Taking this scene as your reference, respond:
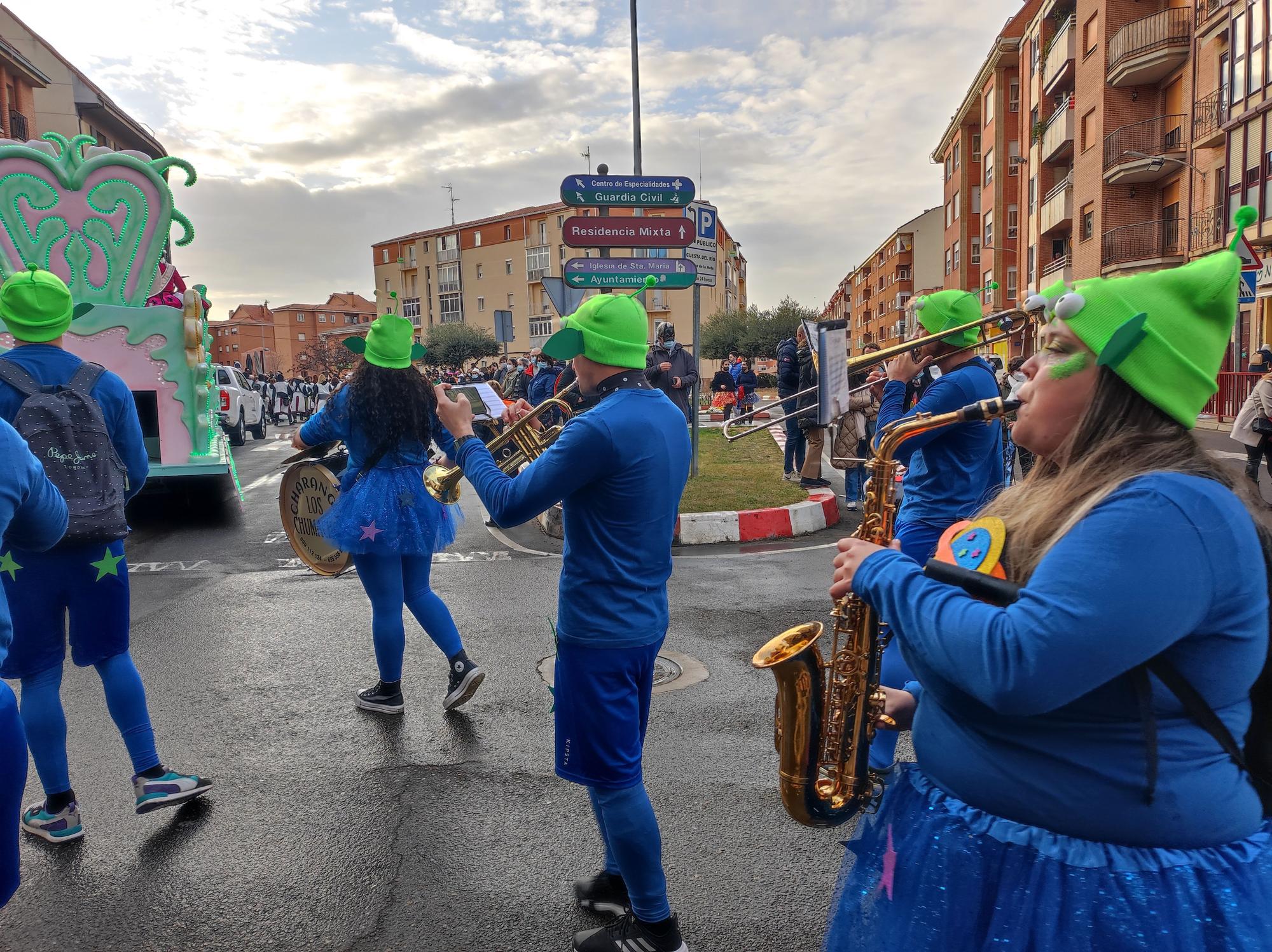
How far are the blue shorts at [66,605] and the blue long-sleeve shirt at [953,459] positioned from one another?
2.94m

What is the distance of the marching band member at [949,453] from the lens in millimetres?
3713

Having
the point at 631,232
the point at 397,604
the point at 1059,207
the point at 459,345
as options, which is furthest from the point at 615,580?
the point at 459,345

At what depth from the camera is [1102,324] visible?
1446 mm

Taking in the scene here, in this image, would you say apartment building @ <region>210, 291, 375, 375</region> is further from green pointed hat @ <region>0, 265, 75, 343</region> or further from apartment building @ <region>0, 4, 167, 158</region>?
green pointed hat @ <region>0, 265, 75, 343</region>

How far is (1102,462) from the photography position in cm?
144

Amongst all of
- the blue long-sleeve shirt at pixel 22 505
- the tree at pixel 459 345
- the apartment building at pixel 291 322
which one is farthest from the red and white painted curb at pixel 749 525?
the apartment building at pixel 291 322

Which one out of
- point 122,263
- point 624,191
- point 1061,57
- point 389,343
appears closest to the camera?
point 389,343

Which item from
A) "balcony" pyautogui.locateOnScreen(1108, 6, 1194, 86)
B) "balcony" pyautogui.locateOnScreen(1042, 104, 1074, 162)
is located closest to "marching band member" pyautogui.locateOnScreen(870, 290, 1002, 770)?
"balcony" pyautogui.locateOnScreen(1108, 6, 1194, 86)

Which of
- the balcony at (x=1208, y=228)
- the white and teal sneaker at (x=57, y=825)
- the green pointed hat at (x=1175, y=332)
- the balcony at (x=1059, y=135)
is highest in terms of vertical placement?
the balcony at (x=1059, y=135)

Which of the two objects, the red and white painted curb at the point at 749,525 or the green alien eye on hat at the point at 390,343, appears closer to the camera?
the green alien eye on hat at the point at 390,343

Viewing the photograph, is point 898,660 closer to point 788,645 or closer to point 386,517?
point 788,645

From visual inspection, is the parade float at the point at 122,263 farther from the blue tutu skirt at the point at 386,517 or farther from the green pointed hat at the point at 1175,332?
the green pointed hat at the point at 1175,332

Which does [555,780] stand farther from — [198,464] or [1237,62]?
[1237,62]

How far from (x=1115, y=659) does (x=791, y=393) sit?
1094cm
